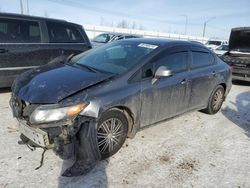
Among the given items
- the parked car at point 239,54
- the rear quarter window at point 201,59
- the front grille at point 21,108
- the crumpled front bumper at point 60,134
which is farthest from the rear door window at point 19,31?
the parked car at point 239,54

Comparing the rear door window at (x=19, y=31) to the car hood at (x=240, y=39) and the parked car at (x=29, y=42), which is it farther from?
the car hood at (x=240, y=39)

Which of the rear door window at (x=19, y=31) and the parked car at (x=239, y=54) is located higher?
the rear door window at (x=19, y=31)

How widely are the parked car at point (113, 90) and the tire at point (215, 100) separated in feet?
1.17

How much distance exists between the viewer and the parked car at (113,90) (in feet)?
9.68

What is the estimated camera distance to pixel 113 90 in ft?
10.8

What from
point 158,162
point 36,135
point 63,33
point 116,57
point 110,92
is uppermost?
point 63,33

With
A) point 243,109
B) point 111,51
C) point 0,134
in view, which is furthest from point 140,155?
point 243,109

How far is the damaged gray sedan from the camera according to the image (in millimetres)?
2947

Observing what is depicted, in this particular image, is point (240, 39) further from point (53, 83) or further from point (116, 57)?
point (53, 83)

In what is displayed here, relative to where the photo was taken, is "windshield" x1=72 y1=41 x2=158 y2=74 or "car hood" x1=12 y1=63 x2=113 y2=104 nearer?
"car hood" x1=12 y1=63 x2=113 y2=104

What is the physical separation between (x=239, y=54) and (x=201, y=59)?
5514mm

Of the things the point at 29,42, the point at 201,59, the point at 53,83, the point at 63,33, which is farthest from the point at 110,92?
the point at 63,33

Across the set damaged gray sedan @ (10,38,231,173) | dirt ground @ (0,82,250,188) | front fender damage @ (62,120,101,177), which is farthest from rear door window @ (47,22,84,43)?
front fender damage @ (62,120,101,177)

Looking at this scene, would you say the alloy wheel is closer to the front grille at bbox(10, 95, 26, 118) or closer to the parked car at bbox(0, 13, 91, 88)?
the front grille at bbox(10, 95, 26, 118)
